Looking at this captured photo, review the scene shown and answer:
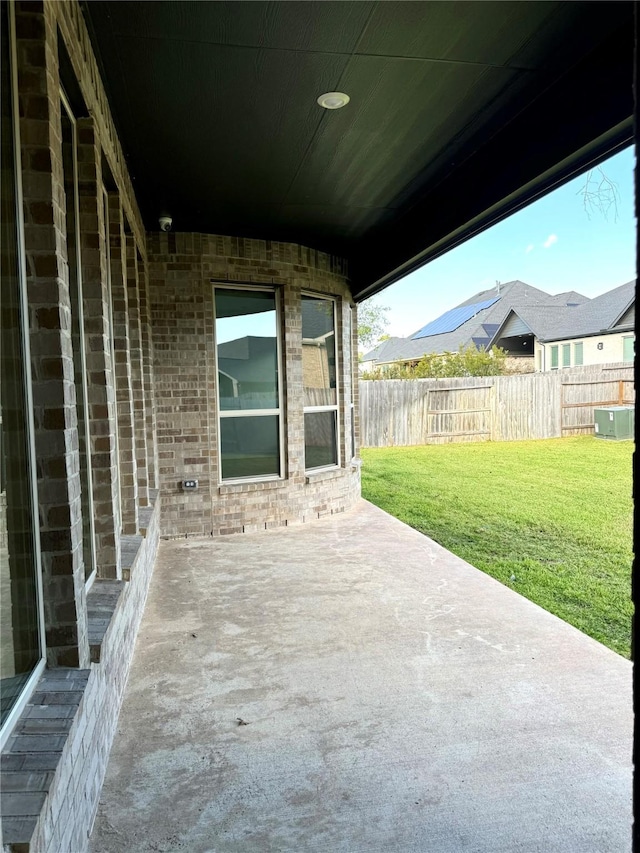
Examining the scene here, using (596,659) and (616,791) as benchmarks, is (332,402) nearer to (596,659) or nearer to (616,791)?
(596,659)

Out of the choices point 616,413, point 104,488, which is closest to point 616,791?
point 104,488

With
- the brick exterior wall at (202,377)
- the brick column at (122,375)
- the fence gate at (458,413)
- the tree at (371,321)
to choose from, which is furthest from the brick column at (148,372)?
the tree at (371,321)

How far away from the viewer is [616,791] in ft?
6.89

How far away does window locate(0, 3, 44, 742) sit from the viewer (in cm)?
160

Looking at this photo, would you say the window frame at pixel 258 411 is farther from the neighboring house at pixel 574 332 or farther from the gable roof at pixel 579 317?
the gable roof at pixel 579 317

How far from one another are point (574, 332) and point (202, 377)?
769 inches

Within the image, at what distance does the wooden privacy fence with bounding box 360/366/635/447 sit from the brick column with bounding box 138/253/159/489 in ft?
28.5

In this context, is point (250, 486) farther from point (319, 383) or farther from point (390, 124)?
point (390, 124)

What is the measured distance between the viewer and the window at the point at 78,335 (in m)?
2.73

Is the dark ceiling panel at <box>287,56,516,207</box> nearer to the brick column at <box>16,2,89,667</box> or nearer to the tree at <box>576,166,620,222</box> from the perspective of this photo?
the tree at <box>576,166,620,222</box>

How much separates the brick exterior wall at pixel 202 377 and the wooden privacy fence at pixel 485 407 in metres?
7.74

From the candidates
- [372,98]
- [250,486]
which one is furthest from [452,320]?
[372,98]

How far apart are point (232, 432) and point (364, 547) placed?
6.17ft

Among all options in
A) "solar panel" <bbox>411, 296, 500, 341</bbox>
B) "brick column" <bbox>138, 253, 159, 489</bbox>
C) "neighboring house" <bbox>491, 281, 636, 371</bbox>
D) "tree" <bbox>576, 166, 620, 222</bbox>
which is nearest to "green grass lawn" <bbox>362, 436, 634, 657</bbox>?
"tree" <bbox>576, 166, 620, 222</bbox>
